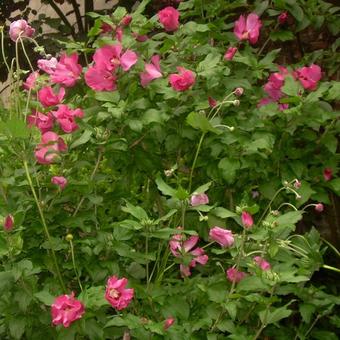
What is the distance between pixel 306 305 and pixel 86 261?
680 millimetres

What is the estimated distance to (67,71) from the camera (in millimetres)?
2066

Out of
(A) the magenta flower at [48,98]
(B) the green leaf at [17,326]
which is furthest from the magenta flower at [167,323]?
(A) the magenta flower at [48,98]

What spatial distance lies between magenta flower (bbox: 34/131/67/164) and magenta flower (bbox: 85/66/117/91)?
0.62ft

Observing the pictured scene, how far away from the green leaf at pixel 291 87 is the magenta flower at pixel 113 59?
44cm

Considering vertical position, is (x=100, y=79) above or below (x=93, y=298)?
above

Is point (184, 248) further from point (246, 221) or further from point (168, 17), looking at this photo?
point (168, 17)

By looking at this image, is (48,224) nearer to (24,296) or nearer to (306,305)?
(24,296)

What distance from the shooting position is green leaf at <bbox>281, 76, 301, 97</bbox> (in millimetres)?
2047

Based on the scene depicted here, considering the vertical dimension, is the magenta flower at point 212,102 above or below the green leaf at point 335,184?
above

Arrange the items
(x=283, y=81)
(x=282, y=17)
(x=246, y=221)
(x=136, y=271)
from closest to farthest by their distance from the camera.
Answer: (x=246, y=221) → (x=136, y=271) → (x=283, y=81) → (x=282, y=17)

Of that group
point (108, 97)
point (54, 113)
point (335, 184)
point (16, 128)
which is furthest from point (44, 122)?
point (335, 184)

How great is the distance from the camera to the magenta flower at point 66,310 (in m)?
1.61

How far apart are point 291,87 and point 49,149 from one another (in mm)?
706

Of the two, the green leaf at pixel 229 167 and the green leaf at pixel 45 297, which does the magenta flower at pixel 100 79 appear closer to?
the green leaf at pixel 229 167
